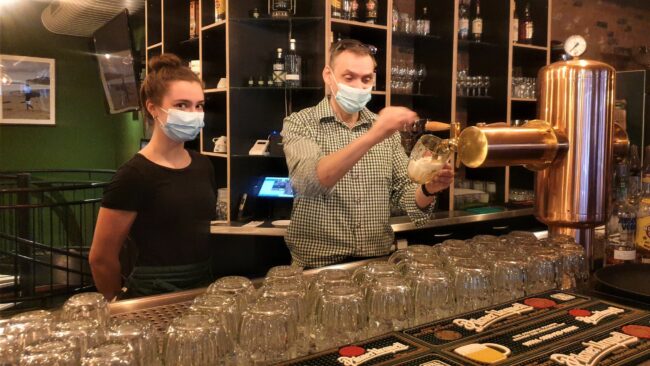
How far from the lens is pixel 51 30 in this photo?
6.76 m

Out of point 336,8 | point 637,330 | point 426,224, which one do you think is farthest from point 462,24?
point 637,330

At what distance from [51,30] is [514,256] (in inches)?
274

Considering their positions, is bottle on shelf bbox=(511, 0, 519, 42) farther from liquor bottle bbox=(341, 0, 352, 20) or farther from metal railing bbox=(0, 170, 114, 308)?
metal railing bbox=(0, 170, 114, 308)

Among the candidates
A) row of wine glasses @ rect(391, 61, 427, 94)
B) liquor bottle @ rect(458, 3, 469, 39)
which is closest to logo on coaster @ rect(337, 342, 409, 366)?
row of wine glasses @ rect(391, 61, 427, 94)

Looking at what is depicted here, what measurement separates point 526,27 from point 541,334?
4304 mm

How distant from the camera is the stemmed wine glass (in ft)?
14.3

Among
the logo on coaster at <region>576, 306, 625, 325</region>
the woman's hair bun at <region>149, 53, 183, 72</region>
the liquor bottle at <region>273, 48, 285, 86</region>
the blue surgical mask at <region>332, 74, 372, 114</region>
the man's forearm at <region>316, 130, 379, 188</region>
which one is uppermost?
the liquor bottle at <region>273, 48, 285, 86</region>

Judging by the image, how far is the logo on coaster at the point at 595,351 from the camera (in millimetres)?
829

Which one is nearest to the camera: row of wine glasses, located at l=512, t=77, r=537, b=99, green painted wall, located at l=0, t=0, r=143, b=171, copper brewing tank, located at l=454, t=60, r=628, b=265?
copper brewing tank, located at l=454, t=60, r=628, b=265

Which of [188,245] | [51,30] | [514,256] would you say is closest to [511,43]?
[188,245]

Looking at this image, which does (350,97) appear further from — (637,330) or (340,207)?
(637,330)

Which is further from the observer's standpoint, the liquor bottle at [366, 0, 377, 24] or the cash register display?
the liquor bottle at [366, 0, 377, 24]

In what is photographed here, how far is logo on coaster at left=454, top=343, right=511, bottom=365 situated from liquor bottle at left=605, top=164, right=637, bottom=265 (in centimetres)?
70

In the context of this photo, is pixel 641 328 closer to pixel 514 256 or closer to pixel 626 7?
pixel 514 256
